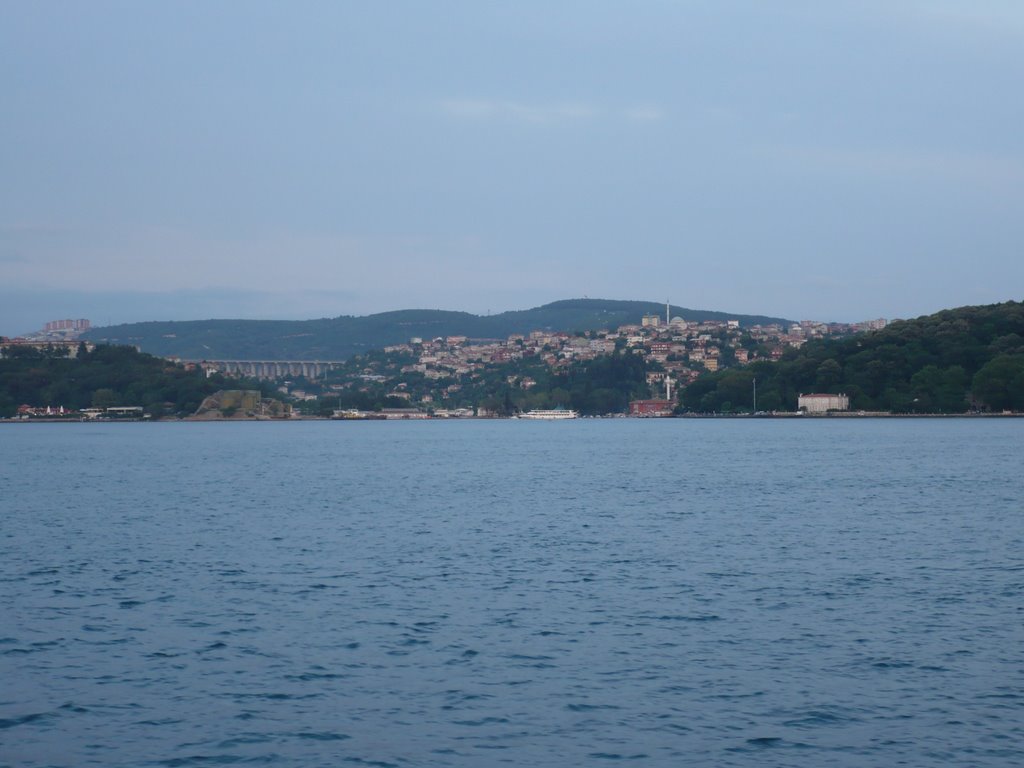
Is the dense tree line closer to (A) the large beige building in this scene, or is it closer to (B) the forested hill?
(B) the forested hill

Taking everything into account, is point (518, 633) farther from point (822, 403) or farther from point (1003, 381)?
point (822, 403)

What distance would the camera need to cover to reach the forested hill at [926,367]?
130 meters

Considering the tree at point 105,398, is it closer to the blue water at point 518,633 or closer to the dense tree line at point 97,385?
the dense tree line at point 97,385

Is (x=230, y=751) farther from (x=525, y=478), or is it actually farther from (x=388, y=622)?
(x=525, y=478)

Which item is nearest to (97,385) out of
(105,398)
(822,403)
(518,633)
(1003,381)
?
(105,398)

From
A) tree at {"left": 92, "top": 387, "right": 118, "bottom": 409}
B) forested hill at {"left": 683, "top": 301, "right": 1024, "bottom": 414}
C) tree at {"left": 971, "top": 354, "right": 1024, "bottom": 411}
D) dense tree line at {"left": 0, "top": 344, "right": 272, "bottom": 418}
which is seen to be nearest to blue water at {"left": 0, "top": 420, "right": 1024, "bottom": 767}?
tree at {"left": 971, "top": 354, "right": 1024, "bottom": 411}

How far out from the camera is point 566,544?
27844 mm

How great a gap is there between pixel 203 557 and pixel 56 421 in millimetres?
162564

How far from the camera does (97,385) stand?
596 feet

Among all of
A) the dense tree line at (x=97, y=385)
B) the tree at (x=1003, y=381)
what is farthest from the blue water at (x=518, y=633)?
the dense tree line at (x=97, y=385)

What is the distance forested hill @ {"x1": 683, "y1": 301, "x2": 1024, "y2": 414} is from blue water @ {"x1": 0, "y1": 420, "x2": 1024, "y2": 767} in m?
97.7

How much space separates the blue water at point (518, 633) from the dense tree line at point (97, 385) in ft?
484

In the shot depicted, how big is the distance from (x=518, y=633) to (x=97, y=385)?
17572 cm

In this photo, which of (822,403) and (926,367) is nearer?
(926,367)
